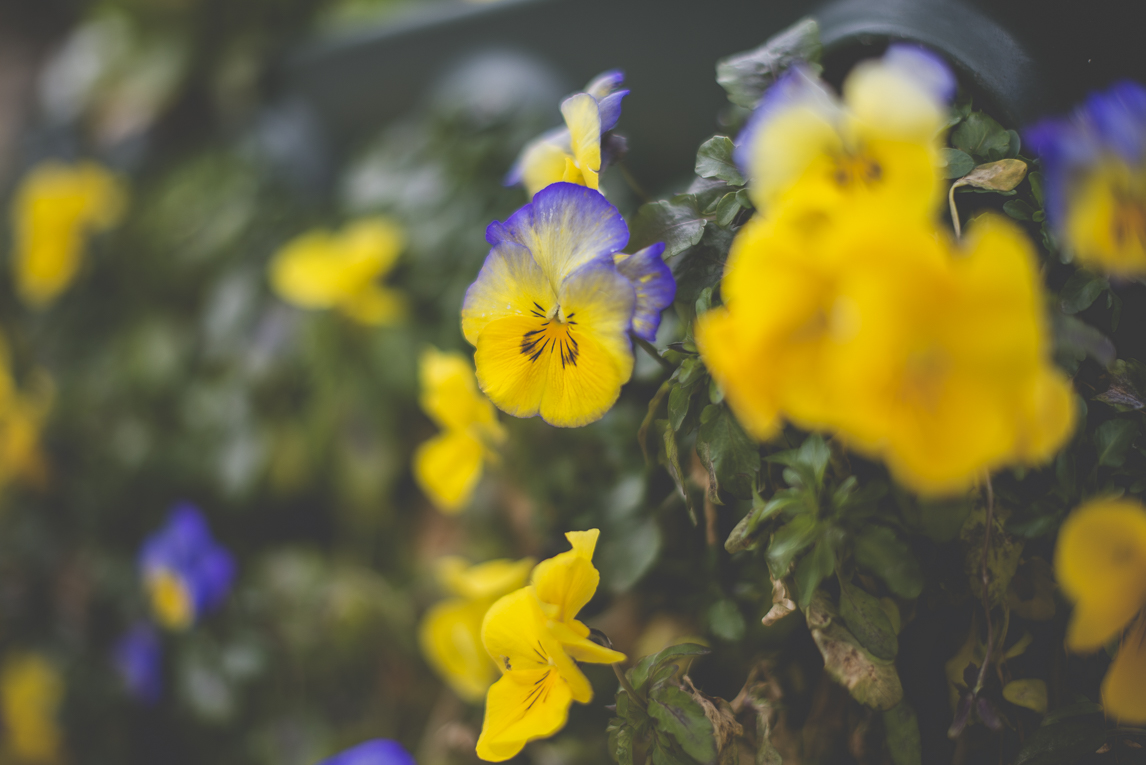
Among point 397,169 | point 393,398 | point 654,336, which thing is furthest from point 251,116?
point 654,336

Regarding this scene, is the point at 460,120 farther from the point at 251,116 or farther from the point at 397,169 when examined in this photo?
the point at 251,116

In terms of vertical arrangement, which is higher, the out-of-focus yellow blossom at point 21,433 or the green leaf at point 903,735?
the green leaf at point 903,735

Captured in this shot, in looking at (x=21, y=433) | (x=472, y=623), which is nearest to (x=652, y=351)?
(x=472, y=623)

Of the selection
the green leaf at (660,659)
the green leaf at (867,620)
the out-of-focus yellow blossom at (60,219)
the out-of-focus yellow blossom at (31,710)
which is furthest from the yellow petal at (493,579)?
the out-of-focus yellow blossom at (60,219)

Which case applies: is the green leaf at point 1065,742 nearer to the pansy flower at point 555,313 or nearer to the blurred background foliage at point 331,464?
the blurred background foliage at point 331,464

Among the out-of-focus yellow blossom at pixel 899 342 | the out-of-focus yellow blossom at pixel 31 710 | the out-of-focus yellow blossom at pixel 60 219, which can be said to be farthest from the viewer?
the out-of-focus yellow blossom at pixel 60 219

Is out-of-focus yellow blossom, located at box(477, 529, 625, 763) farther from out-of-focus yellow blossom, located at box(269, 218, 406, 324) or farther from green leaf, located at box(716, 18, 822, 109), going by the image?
out-of-focus yellow blossom, located at box(269, 218, 406, 324)

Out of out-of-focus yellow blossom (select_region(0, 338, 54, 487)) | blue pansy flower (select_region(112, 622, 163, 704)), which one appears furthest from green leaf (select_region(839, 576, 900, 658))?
out-of-focus yellow blossom (select_region(0, 338, 54, 487))
